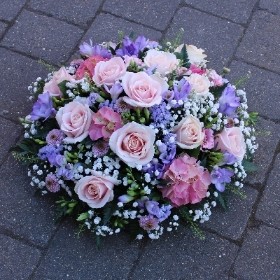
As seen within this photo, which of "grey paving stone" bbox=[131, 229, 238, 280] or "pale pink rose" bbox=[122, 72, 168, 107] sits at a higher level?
"pale pink rose" bbox=[122, 72, 168, 107]

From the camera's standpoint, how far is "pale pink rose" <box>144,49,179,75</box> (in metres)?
2.76

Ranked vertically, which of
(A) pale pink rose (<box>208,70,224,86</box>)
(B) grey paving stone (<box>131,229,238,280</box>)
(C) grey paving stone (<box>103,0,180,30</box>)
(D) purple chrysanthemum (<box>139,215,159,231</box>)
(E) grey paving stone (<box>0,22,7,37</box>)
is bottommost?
(B) grey paving stone (<box>131,229,238,280</box>)

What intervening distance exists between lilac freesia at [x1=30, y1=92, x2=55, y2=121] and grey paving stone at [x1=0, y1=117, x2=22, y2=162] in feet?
0.99

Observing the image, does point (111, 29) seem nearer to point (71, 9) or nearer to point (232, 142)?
point (71, 9)

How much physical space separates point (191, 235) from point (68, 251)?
545 millimetres

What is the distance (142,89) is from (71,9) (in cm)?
119

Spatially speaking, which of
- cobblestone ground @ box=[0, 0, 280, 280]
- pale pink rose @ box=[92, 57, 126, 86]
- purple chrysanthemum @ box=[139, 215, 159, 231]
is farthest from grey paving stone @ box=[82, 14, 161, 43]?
purple chrysanthemum @ box=[139, 215, 159, 231]

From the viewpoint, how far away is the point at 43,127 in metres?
2.74

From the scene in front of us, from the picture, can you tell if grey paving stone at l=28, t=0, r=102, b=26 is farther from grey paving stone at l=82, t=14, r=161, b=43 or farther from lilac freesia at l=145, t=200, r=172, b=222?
lilac freesia at l=145, t=200, r=172, b=222

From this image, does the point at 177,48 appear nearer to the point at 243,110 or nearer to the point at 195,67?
the point at 195,67

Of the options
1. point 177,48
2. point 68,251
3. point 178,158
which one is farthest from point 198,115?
point 68,251

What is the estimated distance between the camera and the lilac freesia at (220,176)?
2639 mm

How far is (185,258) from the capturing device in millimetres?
2678

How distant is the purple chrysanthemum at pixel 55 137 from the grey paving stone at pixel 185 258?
602mm
